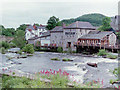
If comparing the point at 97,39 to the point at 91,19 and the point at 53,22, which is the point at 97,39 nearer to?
the point at 53,22

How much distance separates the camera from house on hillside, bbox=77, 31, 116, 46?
1152 inches

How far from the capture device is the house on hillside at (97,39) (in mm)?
29253

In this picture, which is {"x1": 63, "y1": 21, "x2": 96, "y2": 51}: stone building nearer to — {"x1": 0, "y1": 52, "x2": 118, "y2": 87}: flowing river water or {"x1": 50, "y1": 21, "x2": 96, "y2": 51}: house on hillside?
{"x1": 50, "y1": 21, "x2": 96, "y2": 51}: house on hillside

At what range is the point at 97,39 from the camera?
2939 centimetres

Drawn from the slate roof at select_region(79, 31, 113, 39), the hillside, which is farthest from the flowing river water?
the hillside

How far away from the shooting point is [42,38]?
39188 mm

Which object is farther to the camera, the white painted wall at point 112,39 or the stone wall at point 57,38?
the stone wall at point 57,38

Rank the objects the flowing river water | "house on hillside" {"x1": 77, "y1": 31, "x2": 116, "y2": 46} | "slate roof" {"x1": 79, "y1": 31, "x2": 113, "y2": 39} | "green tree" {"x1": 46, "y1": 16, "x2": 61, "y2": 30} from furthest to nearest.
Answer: "green tree" {"x1": 46, "y1": 16, "x2": 61, "y2": 30}
"slate roof" {"x1": 79, "y1": 31, "x2": 113, "y2": 39}
"house on hillside" {"x1": 77, "y1": 31, "x2": 116, "y2": 46}
the flowing river water

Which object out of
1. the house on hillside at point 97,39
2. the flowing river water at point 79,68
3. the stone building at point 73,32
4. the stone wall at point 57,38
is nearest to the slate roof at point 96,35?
the house on hillside at point 97,39

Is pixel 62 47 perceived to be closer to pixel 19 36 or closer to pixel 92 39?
pixel 92 39

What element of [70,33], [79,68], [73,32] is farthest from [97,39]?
[79,68]

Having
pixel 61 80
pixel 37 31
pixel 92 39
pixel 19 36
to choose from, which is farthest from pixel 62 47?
pixel 61 80

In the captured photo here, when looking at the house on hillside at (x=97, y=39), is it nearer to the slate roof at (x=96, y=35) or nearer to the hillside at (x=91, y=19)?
the slate roof at (x=96, y=35)

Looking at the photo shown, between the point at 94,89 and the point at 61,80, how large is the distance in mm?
1967
